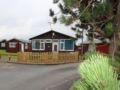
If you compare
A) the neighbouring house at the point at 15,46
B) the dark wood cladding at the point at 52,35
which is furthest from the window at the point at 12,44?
the dark wood cladding at the point at 52,35

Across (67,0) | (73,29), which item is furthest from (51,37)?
(67,0)

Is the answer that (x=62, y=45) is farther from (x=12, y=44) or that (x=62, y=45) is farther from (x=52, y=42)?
(x=12, y=44)

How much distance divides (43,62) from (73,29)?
3441 cm

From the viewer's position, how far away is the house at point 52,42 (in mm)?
63094

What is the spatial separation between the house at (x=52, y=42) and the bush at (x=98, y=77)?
60807mm

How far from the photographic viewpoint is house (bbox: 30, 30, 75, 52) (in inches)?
2484

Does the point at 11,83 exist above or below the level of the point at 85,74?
below

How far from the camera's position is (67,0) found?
19.0 feet

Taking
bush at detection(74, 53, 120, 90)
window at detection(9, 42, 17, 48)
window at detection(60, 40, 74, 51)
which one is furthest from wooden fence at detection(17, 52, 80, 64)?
bush at detection(74, 53, 120, 90)

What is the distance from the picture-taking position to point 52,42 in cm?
6419

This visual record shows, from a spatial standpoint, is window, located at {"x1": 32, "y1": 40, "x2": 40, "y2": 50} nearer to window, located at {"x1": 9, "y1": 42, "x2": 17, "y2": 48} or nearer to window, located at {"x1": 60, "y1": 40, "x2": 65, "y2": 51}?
window, located at {"x1": 60, "y1": 40, "x2": 65, "y2": 51}

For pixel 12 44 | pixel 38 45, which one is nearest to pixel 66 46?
pixel 38 45

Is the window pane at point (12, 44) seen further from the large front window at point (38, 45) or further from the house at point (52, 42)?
the large front window at point (38, 45)

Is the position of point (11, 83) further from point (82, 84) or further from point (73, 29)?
point (82, 84)
